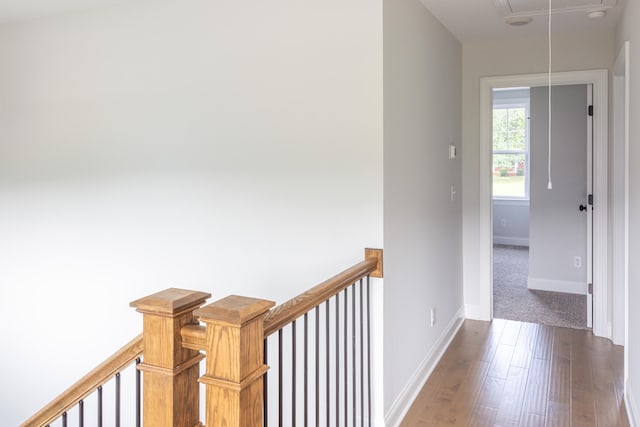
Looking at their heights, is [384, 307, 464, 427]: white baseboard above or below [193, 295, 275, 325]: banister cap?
below

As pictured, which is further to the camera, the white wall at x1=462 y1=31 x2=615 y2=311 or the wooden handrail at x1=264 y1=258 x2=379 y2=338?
the white wall at x1=462 y1=31 x2=615 y2=311

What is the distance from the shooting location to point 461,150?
14.0 ft

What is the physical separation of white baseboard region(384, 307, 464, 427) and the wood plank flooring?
0.11 feet

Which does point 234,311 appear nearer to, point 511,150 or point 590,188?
point 590,188

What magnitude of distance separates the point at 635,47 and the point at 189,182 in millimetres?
2441

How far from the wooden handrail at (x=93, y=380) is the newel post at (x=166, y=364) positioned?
86 mm

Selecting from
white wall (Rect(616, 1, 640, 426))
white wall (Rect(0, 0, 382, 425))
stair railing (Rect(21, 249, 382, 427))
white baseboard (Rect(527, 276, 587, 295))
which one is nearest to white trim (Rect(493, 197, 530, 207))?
white baseboard (Rect(527, 276, 587, 295))

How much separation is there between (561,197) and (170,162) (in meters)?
3.91

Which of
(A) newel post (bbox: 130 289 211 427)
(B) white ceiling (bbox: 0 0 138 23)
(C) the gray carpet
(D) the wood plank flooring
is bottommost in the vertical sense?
(D) the wood plank flooring

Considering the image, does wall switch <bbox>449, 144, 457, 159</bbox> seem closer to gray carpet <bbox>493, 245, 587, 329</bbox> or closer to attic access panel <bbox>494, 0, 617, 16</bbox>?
attic access panel <bbox>494, 0, 617, 16</bbox>

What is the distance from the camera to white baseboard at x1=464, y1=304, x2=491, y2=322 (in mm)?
4371

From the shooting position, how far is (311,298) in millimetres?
1833

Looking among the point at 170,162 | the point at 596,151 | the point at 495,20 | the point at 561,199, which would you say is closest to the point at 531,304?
the point at 561,199

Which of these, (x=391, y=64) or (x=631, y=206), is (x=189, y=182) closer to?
(x=391, y=64)
